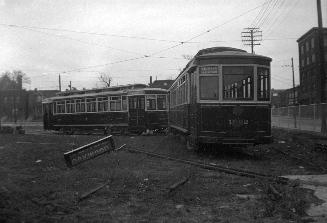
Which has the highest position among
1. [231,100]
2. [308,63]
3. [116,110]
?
[308,63]

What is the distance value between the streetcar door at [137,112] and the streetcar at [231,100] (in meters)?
14.0

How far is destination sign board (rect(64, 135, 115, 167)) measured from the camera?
11.5 m

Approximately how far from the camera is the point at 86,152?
12141 mm

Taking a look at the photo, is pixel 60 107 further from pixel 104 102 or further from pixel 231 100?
pixel 231 100

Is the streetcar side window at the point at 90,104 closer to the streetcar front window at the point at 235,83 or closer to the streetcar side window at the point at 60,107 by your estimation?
the streetcar side window at the point at 60,107

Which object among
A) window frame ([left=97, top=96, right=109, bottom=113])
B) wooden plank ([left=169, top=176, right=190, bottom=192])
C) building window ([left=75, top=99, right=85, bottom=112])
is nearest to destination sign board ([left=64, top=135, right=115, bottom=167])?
wooden plank ([left=169, top=176, right=190, bottom=192])

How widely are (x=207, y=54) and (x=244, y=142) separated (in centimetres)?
280

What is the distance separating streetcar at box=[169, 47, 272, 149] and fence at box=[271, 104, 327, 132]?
10108 millimetres

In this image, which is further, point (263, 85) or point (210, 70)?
point (263, 85)

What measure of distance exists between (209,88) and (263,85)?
1629 mm

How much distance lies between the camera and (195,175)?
32.4 feet

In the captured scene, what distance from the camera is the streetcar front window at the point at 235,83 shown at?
13.3 metres

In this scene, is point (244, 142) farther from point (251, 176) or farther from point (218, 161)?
point (251, 176)

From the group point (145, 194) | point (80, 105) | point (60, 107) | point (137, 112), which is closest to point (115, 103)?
point (137, 112)
